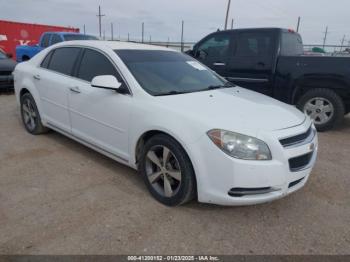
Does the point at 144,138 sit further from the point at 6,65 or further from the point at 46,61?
the point at 6,65

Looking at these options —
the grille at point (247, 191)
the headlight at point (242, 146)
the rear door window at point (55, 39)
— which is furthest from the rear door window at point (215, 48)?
the rear door window at point (55, 39)

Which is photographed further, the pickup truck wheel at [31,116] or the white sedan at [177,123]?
the pickup truck wheel at [31,116]

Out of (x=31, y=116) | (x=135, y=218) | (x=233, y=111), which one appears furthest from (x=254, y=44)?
(x=135, y=218)

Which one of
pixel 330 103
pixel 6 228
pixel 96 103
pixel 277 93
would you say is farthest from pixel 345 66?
pixel 6 228

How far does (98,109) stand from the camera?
11.8 feet

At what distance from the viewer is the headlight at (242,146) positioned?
8.37 ft

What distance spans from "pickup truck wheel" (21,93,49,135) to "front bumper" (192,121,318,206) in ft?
10.9

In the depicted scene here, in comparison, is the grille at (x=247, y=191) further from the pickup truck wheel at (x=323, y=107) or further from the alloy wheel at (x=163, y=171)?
the pickup truck wheel at (x=323, y=107)

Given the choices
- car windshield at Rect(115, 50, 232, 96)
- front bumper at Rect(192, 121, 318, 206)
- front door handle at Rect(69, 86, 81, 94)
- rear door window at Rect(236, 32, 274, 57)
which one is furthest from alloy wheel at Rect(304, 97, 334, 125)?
front door handle at Rect(69, 86, 81, 94)

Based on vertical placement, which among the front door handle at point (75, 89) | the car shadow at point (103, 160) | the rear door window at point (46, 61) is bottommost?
the car shadow at point (103, 160)

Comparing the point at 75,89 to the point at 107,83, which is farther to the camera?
the point at 75,89

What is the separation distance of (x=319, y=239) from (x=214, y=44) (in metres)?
5.20

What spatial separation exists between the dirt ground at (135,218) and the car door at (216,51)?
350 centimetres

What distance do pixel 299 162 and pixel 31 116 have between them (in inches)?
167
